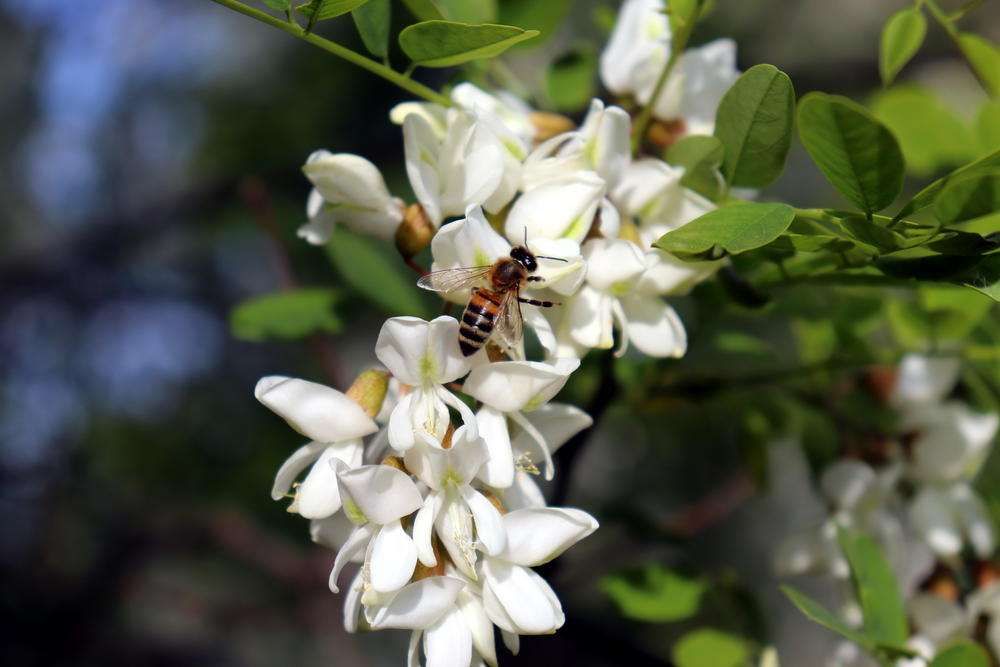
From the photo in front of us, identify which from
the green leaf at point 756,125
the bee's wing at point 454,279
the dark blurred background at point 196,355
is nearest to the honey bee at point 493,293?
the bee's wing at point 454,279

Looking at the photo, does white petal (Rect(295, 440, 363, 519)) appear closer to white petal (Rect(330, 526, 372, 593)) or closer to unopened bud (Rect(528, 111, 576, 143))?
white petal (Rect(330, 526, 372, 593))

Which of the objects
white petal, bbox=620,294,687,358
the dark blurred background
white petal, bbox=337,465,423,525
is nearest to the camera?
white petal, bbox=337,465,423,525

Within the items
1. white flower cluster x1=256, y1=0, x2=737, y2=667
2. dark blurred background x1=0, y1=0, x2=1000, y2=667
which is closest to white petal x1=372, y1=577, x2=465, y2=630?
white flower cluster x1=256, y1=0, x2=737, y2=667

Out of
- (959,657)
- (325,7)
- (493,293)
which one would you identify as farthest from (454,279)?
(959,657)

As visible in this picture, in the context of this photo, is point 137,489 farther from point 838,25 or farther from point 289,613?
point 838,25

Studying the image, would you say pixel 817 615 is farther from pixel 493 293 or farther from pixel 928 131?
pixel 928 131

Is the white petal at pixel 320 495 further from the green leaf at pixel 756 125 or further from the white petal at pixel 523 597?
the green leaf at pixel 756 125
